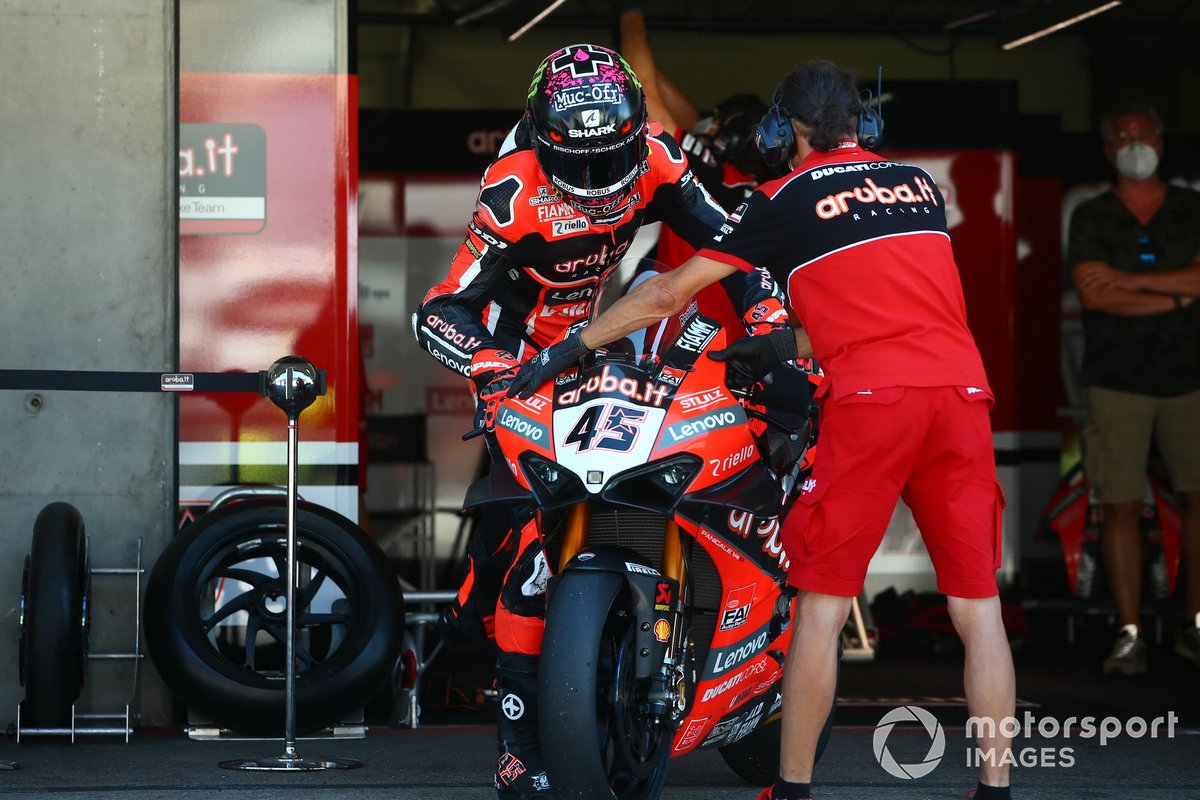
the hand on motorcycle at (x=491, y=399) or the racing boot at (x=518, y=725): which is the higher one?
the hand on motorcycle at (x=491, y=399)

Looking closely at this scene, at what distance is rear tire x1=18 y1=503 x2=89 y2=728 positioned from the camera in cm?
506

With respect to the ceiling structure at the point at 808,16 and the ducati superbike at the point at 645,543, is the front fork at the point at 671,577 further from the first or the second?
the ceiling structure at the point at 808,16

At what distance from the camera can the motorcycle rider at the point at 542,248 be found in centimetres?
384

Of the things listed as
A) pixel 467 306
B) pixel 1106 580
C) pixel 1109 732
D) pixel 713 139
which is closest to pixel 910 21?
pixel 1106 580

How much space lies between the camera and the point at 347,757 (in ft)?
16.6

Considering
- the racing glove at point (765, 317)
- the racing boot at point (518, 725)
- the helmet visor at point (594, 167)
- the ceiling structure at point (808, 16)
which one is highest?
the ceiling structure at point (808, 16)

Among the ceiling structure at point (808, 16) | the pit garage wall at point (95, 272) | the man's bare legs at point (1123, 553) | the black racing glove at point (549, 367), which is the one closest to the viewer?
the black racing glove at point (549, 367)

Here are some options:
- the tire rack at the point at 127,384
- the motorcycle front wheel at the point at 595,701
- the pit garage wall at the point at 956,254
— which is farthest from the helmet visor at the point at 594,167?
the pit garage wall at the point at 956,254

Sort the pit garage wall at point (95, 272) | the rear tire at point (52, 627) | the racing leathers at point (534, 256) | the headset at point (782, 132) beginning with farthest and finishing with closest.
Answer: the pit garage wall at point (95, 272)
the rear tire at point (52, 627)
the racing leathers at point (534, 256)
the headset at point (782, 132)

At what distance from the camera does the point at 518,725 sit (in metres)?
3.83

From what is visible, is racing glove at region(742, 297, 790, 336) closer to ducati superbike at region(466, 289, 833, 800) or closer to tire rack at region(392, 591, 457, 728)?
ducati superbike at region(466, 289, 833, 800)

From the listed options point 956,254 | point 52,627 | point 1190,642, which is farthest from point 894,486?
point 956,254

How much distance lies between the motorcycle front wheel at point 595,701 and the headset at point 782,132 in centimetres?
117

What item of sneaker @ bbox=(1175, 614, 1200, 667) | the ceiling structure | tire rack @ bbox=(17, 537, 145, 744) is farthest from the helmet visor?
the ceiling structure
